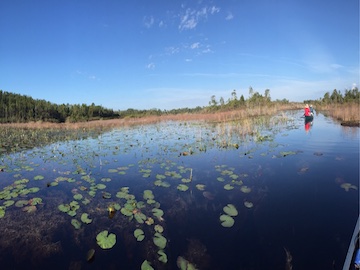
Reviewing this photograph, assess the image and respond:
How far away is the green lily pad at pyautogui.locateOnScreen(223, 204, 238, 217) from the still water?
→ 19 mm

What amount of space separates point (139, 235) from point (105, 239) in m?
0.50

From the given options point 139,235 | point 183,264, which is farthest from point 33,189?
point 183,264

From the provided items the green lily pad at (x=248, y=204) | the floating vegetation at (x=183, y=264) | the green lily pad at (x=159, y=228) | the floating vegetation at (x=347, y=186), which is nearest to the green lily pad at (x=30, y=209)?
the green lily pad at (x=159, y=228)

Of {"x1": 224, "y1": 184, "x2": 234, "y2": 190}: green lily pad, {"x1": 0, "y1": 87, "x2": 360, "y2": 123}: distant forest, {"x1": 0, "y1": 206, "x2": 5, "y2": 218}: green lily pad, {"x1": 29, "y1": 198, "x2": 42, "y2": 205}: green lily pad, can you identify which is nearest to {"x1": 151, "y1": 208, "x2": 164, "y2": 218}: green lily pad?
{"x1": 224, "y1": 184, "x2": 234, "y2": 190}: green lily pad

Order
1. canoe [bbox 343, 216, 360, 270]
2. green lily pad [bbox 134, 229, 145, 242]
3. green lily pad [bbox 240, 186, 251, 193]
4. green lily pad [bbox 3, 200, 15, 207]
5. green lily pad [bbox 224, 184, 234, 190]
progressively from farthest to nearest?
green lily pad [bbox 224, 184, 234, 190], green lily pad [bbox 240, 186, 251, 193], green lily pad [bbox 3, 200, 15, 207], green lily pad [bbox 134, 229, 145, 242], canoe [bbox 343, 216, 360, 270]

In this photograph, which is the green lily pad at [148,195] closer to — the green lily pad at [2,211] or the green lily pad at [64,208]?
the green lily pad at [64,208]

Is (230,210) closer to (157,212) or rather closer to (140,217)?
(157,212)

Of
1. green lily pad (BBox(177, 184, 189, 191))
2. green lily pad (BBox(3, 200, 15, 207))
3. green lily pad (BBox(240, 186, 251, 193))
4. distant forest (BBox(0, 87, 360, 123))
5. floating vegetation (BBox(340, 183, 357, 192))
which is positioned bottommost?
floating vegetation (BBox(340, 183, 357, 192))

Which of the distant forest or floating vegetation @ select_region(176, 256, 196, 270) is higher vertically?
the distant forest

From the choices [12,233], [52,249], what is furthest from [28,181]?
[52,249]

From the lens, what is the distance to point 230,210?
3982mm

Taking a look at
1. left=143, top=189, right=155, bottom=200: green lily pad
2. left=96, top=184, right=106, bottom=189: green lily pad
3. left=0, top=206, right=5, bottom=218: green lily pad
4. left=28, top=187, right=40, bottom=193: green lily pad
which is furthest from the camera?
left=96, top=184, right=106, bottom=189: green lily pad

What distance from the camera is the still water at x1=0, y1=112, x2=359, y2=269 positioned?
9.55 ft

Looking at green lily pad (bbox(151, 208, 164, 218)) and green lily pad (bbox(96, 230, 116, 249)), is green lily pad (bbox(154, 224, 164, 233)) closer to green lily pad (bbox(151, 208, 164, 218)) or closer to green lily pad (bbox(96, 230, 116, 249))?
green lily pad (bbox(151, 208, 164, 218))
